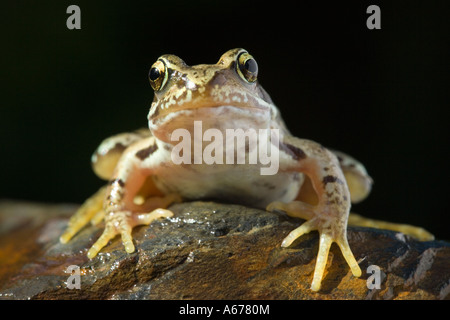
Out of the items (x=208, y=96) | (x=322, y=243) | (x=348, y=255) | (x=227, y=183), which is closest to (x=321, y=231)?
(x=322, y=243)

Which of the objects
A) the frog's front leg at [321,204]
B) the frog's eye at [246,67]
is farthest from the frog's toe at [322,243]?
the frog's eye at [246,67]

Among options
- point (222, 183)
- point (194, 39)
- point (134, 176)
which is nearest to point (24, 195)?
point (194, 39)

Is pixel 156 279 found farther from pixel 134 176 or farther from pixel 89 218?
pixel 89 218

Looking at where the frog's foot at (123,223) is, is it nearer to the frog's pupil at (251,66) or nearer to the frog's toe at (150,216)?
the frog's toe at (150,216)

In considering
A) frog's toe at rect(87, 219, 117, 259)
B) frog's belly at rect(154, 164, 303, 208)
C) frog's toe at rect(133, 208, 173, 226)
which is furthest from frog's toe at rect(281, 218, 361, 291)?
frog's toe at rect(87, 219, 117, 259)

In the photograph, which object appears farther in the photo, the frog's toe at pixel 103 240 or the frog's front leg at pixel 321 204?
the frog's toe at pixel 103 240

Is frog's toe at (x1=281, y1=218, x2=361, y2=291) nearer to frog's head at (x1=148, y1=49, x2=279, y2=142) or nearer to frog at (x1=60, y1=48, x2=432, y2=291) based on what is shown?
frog at (x1=60, y1=48, x2=432, y2=291)

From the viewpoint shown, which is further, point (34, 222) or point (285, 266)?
point (34, 222)
